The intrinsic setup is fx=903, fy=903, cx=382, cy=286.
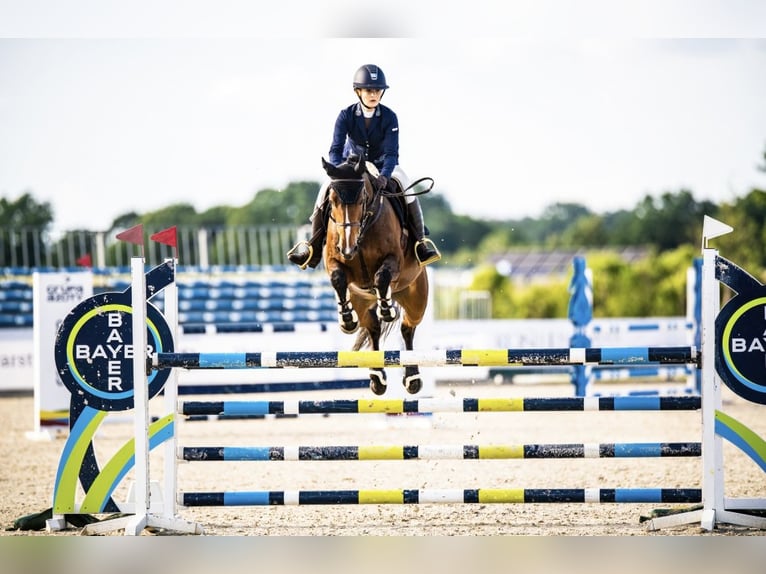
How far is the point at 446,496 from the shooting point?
4.46 metres

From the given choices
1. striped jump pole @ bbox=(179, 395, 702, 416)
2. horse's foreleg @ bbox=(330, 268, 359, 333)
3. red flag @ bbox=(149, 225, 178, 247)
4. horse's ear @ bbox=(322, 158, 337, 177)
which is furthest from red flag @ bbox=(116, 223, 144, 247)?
horse's foreleg @ bbox=(330, 268, 359, 333)

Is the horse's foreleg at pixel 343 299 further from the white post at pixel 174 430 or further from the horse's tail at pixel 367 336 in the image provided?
the white post at pixel 174 430

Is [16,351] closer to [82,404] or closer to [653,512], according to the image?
[82,404]

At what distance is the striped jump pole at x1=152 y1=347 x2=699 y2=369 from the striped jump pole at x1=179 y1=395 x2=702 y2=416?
0.20 m

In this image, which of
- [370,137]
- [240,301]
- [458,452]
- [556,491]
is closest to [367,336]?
[370,137]

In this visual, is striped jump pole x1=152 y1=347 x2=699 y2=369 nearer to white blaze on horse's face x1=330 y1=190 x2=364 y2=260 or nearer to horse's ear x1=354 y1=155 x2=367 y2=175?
white blaze on horse's face x1=330 y1=190 x2=364 y2=260

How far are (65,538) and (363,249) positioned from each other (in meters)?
2.45

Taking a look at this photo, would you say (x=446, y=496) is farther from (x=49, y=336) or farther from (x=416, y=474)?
(x=49, y=336)

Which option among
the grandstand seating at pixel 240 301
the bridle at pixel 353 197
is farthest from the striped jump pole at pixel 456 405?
the grandstand seating at pixel 240 301

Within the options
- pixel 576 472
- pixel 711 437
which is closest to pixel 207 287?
pixel 576 472

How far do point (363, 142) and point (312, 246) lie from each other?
30.9 inches

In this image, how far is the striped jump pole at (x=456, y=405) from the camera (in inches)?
175

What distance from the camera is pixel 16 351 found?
14414 mm

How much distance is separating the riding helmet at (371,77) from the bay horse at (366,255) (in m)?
0.51
